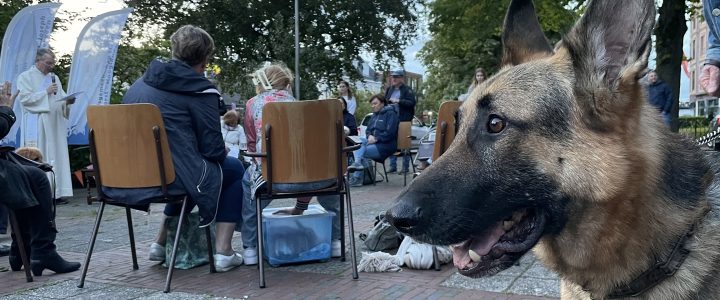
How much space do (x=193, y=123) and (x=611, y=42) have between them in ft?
11.2

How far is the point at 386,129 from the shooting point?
10.2 meters

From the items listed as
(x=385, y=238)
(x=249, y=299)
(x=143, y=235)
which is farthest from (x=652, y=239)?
(x=143, y=235)

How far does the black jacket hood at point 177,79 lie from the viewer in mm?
4430

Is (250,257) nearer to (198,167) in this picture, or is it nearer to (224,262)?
(224,262)

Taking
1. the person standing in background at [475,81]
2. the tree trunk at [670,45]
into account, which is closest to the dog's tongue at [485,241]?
the person standing in background at [475,81]

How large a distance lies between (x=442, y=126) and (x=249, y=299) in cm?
211

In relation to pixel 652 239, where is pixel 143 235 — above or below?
below

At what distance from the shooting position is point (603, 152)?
1.82 metres

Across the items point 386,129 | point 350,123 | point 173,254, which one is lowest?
point 173,254

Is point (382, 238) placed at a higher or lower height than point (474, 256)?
lower

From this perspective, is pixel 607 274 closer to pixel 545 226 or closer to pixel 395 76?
pixel 545 226

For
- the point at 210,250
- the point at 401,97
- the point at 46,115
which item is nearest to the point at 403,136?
the point at 401,97

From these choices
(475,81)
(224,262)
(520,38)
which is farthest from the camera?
(475,81)

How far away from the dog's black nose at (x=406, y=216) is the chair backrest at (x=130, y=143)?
270 centimetres
